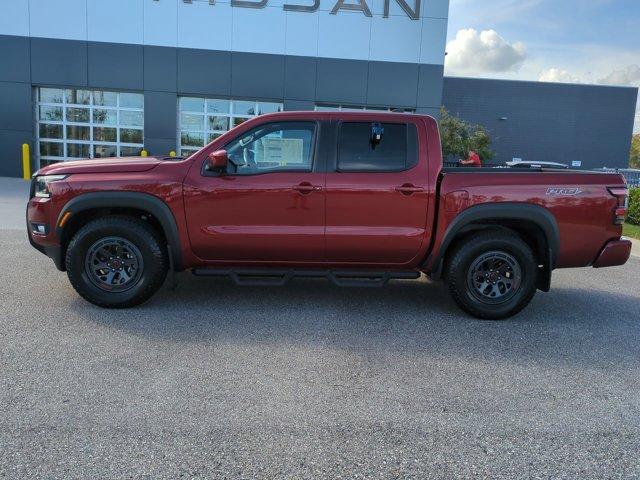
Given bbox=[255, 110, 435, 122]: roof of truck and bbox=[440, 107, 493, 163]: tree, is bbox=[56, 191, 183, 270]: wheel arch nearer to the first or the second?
bbox=[255, 110, 435, 122]: roof of truck

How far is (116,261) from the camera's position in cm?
509

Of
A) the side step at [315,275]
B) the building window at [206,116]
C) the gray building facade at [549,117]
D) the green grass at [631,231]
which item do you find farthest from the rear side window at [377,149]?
the gray building facade at [549,117]

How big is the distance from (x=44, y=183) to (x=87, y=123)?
16627 millimetres

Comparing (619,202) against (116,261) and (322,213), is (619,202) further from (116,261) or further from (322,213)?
(116,261)

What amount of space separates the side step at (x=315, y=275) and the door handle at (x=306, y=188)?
2.64ft

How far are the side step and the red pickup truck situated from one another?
0.05ft

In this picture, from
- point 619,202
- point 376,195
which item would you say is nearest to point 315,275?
point 376,195

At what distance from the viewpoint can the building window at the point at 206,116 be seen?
20.0 m

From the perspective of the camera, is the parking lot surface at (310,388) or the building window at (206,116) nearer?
the parking lot surface at (310,388)

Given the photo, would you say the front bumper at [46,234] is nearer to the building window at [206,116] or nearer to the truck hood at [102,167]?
the truck hood at [102,167]

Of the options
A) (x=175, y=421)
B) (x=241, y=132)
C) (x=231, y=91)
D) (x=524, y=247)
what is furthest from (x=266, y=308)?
(x=231, y=91)

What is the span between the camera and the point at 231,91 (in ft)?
64.5

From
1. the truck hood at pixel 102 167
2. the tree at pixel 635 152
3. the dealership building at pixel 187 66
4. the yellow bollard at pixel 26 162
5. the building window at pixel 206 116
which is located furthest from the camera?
the tree at pixel 635 152

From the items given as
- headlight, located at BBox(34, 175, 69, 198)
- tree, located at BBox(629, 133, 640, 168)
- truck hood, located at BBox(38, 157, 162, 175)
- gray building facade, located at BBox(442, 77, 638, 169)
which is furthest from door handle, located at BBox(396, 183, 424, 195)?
tree, located at BBox(629, 133, 640, 168)
